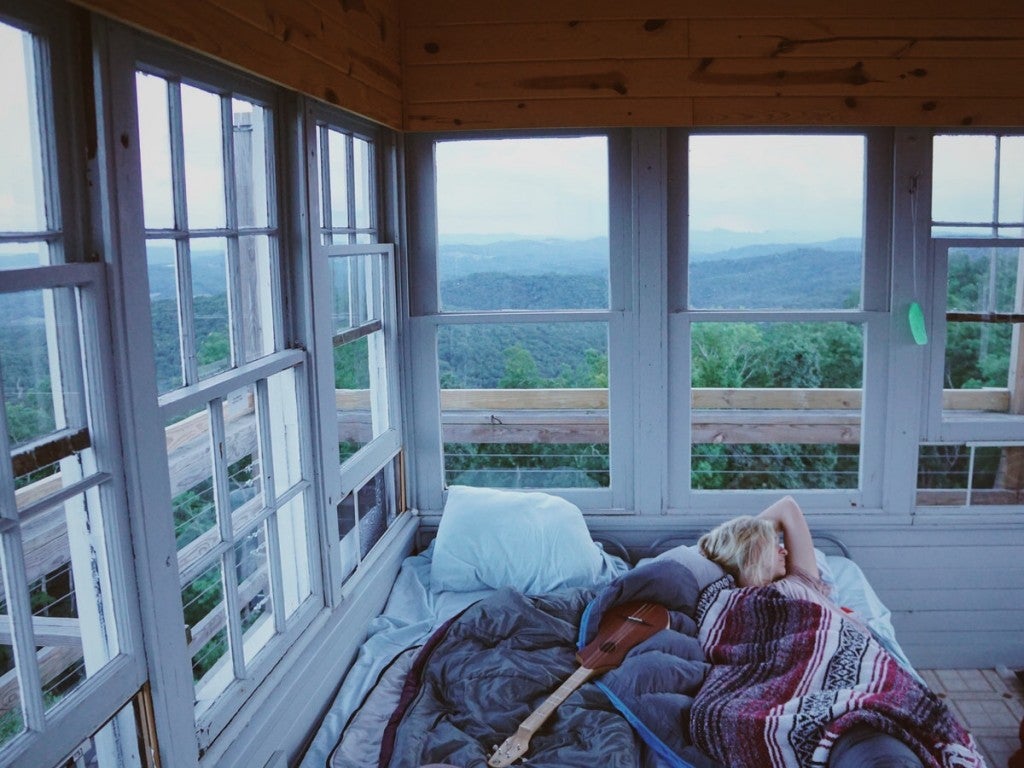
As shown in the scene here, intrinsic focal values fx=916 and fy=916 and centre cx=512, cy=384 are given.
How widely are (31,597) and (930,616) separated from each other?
12.1 ft

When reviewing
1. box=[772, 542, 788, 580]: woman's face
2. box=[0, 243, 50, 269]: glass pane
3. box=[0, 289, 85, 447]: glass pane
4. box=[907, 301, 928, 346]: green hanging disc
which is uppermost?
box=[0, 243, 50, 269]: glass pane

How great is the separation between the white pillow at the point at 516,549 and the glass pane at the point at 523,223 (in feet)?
3.00

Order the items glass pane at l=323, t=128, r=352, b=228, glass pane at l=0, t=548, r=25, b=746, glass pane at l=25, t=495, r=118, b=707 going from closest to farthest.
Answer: glass pane at l=0, t=548, r=25, b=746, glass pane at l=25, t=495, r=118, b=707, glass pane at l=323, t=128, r=352, b=228

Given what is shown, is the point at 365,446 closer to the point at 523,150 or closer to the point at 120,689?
the point at 523,150

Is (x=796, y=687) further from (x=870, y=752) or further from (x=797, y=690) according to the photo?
(x=870, y=752)

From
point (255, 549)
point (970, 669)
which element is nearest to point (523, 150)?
point (255, 549)

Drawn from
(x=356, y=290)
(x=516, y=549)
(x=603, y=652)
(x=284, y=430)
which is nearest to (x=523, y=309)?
(x=356, y=290)

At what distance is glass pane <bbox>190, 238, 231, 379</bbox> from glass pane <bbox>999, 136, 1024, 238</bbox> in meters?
3.17

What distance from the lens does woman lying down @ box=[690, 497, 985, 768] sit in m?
2.20

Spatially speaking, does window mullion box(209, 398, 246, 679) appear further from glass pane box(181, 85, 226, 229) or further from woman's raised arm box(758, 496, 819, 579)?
woman's raised arm box(758, 496, 819, 579)

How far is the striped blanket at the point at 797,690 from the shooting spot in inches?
87.6

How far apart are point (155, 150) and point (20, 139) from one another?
44 centimetres

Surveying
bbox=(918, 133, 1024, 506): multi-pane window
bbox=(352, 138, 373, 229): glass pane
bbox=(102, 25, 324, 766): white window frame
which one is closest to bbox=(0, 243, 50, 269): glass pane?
bbox=(102, 25, 324, 766): white window frame

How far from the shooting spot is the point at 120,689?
68.6 inches
